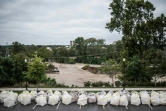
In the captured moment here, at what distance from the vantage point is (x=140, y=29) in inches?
1218

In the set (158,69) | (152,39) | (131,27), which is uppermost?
(131,27)

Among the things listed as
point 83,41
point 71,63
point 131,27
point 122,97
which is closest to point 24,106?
point 122,97

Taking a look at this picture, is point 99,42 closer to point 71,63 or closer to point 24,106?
point 71,63

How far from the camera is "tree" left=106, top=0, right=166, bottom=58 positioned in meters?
30.6

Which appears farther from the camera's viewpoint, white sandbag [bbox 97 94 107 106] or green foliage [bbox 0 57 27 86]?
green foliage [bbox 0 57 27 86]

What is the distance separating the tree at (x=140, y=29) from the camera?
30.6 metres

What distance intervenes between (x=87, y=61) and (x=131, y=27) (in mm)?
49008

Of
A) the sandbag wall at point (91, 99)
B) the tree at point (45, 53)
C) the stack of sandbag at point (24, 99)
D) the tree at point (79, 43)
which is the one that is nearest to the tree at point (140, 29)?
the sandbag wall at point (91, 99)

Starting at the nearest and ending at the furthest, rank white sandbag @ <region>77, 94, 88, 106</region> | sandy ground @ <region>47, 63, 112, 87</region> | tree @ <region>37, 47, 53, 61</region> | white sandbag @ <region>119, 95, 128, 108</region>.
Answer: white sandbag @ <region>119, 95, 128, 108</region> < white sandbag @ <region>77, 94, 88, 106</region> < sandy ground @ <region>47, 63, 112, 87</region> < tree @ <region>37, 47, 53, 61</region>

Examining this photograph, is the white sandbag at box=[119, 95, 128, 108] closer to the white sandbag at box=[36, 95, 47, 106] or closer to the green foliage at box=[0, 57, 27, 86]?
the white sandbag at box=[36, 95, 47, 106]

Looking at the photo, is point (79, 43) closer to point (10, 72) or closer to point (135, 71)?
point (10, 72)

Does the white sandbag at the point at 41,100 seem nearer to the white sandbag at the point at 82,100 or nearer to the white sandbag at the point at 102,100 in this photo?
the white sandbag at the point at 82,100

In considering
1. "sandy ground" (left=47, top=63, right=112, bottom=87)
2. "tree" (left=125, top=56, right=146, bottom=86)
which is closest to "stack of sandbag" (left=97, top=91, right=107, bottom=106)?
"tree" (left=125, top=56, right=146, bottom=86)

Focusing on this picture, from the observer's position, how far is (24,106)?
16.4m
